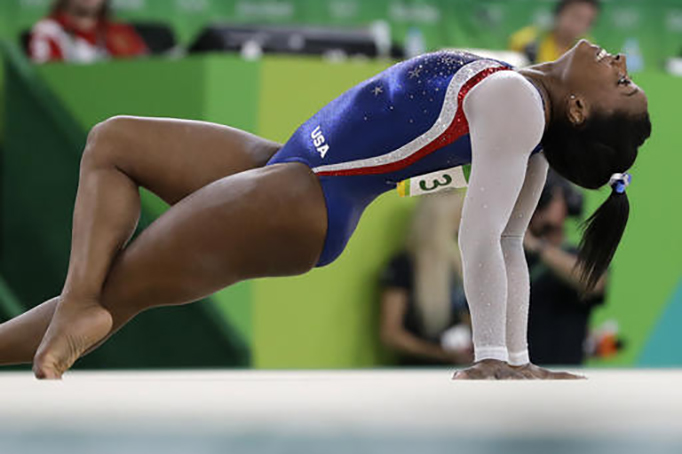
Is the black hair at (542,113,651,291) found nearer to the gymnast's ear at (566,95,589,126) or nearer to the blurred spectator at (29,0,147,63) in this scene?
the gymnast's ear at (566,95,589,126)

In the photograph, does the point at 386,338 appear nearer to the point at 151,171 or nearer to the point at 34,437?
the point at 151,171

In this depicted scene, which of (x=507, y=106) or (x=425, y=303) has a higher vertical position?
(x=507, y=106)

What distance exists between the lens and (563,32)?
16.9 ft

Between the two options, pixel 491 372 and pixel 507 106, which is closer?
pixel 491 372

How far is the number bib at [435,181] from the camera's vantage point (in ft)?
7.63

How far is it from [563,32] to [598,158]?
3.02 metres

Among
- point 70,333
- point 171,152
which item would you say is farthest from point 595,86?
point 70,333

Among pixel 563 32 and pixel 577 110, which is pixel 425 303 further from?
pixel 577 110

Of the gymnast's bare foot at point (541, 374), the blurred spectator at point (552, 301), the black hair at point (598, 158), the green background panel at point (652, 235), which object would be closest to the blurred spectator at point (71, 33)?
the blurred spectator at point (552, 301)

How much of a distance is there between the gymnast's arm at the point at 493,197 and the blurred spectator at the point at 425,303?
7.64 feet

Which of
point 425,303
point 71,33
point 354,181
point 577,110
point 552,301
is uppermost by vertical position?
point 577,110

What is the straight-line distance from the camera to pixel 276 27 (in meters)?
4.87

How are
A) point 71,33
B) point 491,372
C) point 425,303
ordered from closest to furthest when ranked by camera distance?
point 491,372 < point 425,303 < point 71,33

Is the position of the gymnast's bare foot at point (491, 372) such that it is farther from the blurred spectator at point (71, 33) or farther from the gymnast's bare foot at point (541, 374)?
the blurred spectator at point (71, 33)
